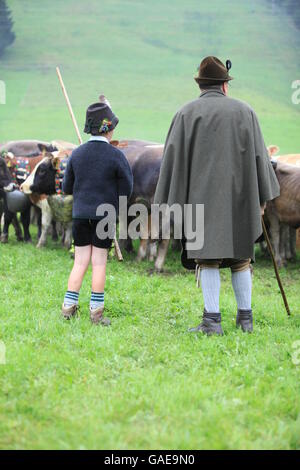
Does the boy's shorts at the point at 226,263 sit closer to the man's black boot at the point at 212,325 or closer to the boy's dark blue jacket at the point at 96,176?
the man's black boot at the point at 212,325

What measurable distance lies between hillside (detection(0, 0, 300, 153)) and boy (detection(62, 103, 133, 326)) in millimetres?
20169

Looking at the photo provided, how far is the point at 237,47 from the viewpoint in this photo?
3294 cm

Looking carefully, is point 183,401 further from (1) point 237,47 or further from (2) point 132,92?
(1) point 237,47

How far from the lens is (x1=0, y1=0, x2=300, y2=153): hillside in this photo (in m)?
27.8

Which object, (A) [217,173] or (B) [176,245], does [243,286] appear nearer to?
(A) [217,173]

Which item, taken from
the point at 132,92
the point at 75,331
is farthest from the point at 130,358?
the point at 132,92

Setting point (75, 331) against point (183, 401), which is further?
point (75, 331)

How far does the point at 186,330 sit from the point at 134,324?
506 mm

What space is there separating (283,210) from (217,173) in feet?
16.3

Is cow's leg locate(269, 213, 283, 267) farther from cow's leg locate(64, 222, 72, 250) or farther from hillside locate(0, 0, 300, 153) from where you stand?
hillside locate(0, 0, 300, 153)

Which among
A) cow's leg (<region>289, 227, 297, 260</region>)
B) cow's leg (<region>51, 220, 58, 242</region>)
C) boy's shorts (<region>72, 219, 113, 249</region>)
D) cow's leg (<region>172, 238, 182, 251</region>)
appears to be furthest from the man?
cow's leg (<region>51, 220, 58, 242</region>)
